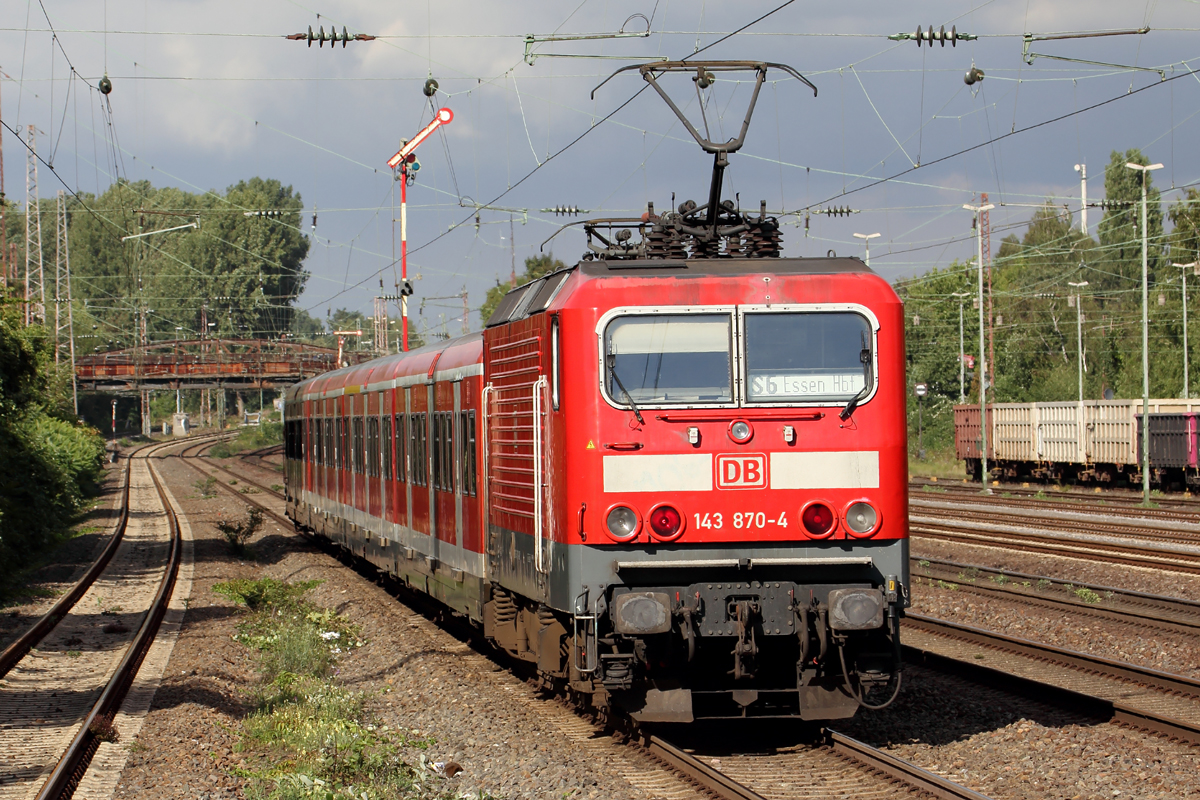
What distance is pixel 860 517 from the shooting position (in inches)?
310

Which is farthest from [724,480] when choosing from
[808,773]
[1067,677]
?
[1067,677]

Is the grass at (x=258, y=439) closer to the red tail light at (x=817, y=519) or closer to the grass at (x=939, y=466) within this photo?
the grass at (x=939, y=466)

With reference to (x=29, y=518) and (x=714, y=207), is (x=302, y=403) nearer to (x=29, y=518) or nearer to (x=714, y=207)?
(x=29, y=518)

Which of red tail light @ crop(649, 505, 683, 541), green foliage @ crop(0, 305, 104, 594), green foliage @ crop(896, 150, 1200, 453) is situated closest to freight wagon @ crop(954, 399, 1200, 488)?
green foliage @ crop(896, 150, 1200, 453)

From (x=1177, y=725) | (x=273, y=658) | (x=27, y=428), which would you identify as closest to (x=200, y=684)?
(x=273, y=658)

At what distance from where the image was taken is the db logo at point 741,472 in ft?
25.8

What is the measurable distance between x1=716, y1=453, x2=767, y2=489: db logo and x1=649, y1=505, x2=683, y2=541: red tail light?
0.35 meters

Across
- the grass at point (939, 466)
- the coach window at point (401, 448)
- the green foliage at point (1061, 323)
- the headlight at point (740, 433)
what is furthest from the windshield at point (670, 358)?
the green foliage at point (1061, 323)

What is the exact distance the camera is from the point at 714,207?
31.3 feet

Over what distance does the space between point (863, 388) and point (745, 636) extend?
179 cm

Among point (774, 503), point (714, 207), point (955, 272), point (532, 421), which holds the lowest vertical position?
point (774, 503)

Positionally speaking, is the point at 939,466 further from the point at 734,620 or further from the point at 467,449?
the point at 734,620

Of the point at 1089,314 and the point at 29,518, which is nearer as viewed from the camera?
the point at 29,518

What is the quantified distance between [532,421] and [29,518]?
1899 centimetres
